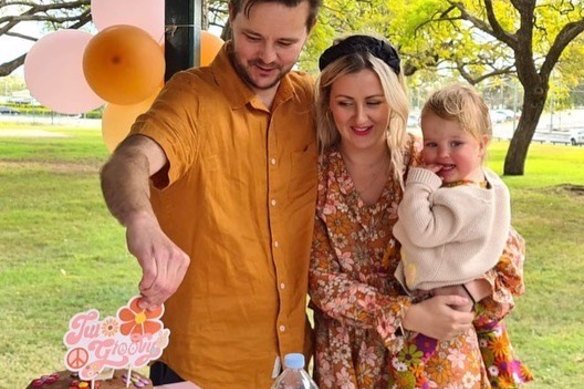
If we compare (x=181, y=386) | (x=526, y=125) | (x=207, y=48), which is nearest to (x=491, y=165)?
(x=526, y=125)

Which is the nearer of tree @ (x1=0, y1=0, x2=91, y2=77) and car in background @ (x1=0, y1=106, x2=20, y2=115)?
tree @ (x1=0, y1=0, x2=91, y2=77)

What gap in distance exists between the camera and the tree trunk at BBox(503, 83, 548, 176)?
4801mm

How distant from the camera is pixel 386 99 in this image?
1.60 m

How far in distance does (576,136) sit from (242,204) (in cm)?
370

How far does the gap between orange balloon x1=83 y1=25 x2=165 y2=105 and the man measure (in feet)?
1.75

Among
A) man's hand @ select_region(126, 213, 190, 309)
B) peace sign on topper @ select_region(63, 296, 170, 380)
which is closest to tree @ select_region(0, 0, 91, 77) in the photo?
peace sign on topper @ select_region(63, 296, 170, 380)

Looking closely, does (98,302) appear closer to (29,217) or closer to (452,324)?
(29,217)

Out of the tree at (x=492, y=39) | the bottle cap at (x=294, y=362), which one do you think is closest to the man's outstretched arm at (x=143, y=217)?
the bottle cap at (x=294, y=362)

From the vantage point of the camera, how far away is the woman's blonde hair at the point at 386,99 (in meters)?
1.60

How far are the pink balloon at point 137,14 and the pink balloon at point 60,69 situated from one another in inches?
4.4

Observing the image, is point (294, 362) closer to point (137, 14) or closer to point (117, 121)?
point (117, 121)

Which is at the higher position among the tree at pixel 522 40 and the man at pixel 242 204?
the tree at pixel 522 40

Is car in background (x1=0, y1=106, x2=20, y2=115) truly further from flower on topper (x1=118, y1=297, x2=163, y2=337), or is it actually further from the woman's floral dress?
flower on topper (x1=118, y1=297, x2=163, y2=337)

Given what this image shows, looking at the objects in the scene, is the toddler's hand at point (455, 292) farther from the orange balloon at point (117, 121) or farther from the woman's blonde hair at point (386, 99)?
the orange balloon at point (117, 121)
